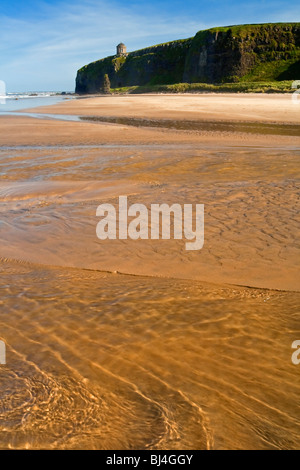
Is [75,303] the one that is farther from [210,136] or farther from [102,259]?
[210,136]

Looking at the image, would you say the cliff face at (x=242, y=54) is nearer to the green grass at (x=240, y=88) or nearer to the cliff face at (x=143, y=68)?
the cliff face at (x=143, y=68)

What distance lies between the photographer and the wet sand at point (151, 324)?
6.20 feet

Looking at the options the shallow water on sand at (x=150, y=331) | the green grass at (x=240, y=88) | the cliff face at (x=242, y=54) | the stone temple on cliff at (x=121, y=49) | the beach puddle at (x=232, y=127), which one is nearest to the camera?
the shallow water on sand at (x=150, y=331)

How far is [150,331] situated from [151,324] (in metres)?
0.09

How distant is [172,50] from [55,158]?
268 feet

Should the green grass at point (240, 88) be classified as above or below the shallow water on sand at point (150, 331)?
above

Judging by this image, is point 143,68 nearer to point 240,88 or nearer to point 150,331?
point 240,88

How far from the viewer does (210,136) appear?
510 inches

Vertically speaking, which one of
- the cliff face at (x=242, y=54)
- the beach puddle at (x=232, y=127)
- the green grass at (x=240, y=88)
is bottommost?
the beach puddle at (x=232, y=127)

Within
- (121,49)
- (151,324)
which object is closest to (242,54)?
(121,49)

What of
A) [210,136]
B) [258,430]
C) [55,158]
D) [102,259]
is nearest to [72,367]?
[258,430]

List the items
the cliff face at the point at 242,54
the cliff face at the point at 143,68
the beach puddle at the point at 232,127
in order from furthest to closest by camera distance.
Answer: the cliff face at the point at 143,68 < the cliff face at the point at 242,54 < the beach puddle at the point at 232,127

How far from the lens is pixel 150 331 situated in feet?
8.85

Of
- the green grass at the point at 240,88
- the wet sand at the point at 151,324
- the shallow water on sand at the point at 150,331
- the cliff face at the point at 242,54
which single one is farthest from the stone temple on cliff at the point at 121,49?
the shallow water on sand at the point at 150,331
